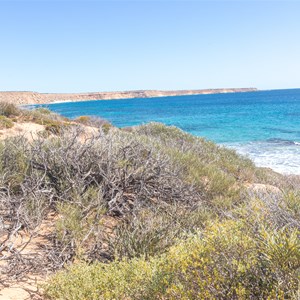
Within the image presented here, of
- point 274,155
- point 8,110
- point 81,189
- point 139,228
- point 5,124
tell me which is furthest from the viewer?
point 274,155

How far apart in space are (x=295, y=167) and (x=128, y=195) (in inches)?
493

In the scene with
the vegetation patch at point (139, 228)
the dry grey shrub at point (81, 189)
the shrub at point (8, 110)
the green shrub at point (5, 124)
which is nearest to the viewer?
the vegetation patch at point (139, 228)

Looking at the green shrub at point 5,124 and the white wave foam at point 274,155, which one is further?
the white wave foam at point 274,155

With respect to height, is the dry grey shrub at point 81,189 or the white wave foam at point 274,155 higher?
the dry grey shrub at point 81,189

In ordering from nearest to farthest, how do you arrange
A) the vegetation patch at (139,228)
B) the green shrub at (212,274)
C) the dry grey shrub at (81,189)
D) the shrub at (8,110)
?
the green shrub at (212,274)
the vegetation patch at (139,228)
the dry grey shrub at (81,189)
the shrub at (8,110)

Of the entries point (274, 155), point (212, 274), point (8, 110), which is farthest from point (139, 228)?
point (274, 155)

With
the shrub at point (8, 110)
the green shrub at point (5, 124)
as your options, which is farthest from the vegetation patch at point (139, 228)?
the shrub at point (8, 110)

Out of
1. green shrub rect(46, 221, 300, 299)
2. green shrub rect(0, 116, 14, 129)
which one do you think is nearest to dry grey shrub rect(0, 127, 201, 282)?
green shrub rect(46, 221, 300, 299)

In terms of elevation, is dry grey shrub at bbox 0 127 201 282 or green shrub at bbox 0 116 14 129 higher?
green shrub at bbox 0 116 14 129

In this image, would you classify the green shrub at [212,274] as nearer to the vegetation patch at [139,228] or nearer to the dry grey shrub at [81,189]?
the vegetation patch at [139,228]

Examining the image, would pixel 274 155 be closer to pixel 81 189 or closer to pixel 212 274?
pixel 81 189

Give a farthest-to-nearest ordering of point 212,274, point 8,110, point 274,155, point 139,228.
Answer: point 274,155 → point 8,110 → point 139,228 → point 212,274

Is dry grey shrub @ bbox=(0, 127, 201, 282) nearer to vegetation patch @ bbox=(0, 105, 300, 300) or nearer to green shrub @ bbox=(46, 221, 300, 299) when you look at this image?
vegetation patch @ bbox=(0, 105, 300, 300)

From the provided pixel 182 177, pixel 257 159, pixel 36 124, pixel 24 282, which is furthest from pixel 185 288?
pixel 257 159
